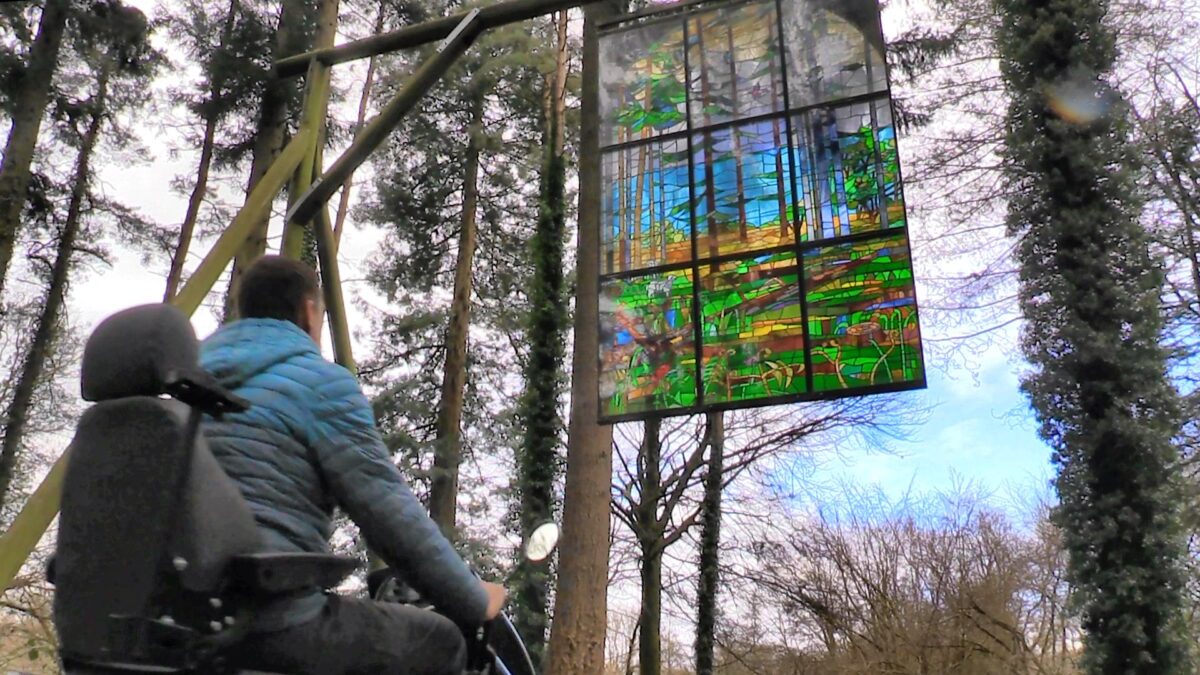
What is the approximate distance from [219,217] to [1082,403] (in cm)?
1151

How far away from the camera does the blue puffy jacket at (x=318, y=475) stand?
Result: 169 centimetres

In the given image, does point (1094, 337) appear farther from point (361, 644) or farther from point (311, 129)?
point (361, 644)

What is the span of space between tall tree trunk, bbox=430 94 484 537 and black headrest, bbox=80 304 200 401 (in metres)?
10.2

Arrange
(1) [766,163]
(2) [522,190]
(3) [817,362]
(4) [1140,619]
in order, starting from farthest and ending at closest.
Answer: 1. (2) [522,190]
2. (4) [1140,619]
3. (1) [766,163]
4. (3) [817,362]

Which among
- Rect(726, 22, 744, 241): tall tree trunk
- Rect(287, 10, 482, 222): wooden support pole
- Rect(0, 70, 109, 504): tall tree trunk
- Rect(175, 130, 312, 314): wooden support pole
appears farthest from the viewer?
Rect(0, 70, 109, 504): tall tree trunk

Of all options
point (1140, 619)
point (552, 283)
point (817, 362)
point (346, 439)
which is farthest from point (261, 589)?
point (552, 283)

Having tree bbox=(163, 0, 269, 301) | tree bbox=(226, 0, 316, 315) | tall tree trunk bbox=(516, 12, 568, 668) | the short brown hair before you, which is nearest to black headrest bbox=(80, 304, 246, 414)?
the short brown hair

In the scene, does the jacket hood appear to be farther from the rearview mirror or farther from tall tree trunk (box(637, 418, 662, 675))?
tall tree trunk (box(637, 418, 662, 675))

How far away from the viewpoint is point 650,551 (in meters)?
16.3

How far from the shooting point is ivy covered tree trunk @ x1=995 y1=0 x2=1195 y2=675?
7406 millimetres

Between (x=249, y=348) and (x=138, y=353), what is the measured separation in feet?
0.87

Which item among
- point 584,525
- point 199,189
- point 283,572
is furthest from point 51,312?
point 283,572

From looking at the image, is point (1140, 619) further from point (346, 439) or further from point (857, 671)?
point (857, 671)

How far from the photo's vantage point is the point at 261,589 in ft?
5.02
